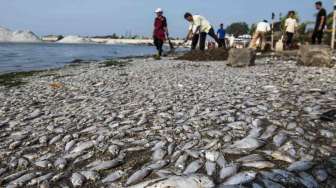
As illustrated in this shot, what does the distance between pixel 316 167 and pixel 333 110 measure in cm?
235

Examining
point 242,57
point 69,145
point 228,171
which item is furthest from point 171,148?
point 242,57

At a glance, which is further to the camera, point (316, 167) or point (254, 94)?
point (254, 94)

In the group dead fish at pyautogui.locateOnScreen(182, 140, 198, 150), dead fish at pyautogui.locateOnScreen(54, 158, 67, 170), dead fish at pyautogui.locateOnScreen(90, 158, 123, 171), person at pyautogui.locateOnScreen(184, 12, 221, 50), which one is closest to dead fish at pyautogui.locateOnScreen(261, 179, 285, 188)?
dead fish at pyautogui.locateOnScreen(182, 140, 198, 150)

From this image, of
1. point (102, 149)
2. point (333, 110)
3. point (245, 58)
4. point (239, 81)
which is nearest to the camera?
point (102, 149)

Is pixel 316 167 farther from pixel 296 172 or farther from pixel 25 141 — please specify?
pixel 25 141

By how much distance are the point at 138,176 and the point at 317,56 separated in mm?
11791

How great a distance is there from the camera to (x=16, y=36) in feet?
585

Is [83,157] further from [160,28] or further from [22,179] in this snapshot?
[160,28]

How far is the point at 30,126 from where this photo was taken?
6230mm

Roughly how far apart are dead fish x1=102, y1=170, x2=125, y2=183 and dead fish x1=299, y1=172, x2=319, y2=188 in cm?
178

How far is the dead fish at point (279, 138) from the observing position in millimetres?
4574

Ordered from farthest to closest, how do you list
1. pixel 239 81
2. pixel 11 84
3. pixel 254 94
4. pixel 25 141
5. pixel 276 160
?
pixel 11 84, pixel 239 81, pixel 254 94, pixel 25 141, pixel 276 160

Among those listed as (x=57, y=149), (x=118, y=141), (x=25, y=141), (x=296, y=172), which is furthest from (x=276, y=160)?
(x=25, y=141)

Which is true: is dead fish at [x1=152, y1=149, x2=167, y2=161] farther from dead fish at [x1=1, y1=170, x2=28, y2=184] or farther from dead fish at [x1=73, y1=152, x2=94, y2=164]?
dead fish at [x1=1, y1=170, x2=28, y2=184]
